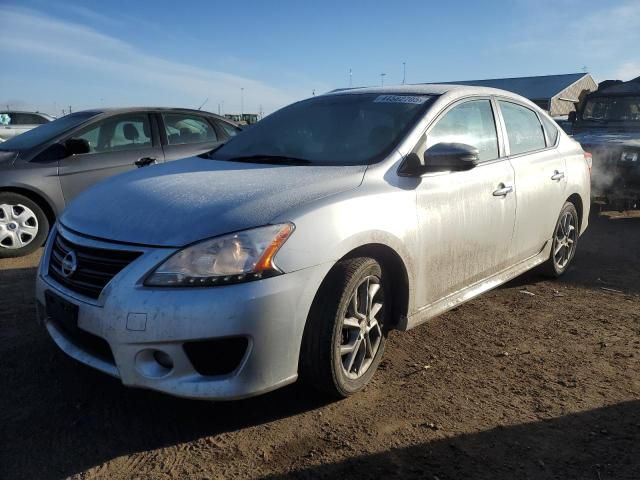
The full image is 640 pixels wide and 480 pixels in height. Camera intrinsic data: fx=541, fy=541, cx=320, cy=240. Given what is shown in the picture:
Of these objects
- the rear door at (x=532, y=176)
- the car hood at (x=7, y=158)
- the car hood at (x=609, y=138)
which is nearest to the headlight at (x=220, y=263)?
the rear door at (x=532, y=176)

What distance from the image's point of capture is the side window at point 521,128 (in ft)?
13.3

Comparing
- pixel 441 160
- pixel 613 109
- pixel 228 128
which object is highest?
pixel 613 109

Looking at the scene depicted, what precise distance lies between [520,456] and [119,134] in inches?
205

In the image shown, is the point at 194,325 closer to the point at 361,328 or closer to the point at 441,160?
the point at 361,328

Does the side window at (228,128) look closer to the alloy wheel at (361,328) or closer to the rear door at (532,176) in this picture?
the rear door at (532,176)

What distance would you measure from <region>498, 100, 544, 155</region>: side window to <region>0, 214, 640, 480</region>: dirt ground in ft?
4.63

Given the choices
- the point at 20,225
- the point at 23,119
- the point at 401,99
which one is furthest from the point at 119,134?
the point at 23,119

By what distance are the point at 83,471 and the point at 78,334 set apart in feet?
2.01

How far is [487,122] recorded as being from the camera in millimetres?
3832

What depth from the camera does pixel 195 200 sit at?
8.44 ft

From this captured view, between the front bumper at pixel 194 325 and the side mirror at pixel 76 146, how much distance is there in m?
3.72

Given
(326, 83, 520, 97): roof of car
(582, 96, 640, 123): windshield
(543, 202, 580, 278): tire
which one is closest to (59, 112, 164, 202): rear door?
(326, 83, 520, 97): roof of car

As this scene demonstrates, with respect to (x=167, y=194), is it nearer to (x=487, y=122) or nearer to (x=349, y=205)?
(x=349, y=205)

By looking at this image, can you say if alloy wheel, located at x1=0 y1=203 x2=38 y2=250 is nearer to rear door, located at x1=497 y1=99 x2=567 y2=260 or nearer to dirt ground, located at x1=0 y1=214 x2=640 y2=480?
dirt ground, located at x1=0 y1=214 x2=640 y2=480
